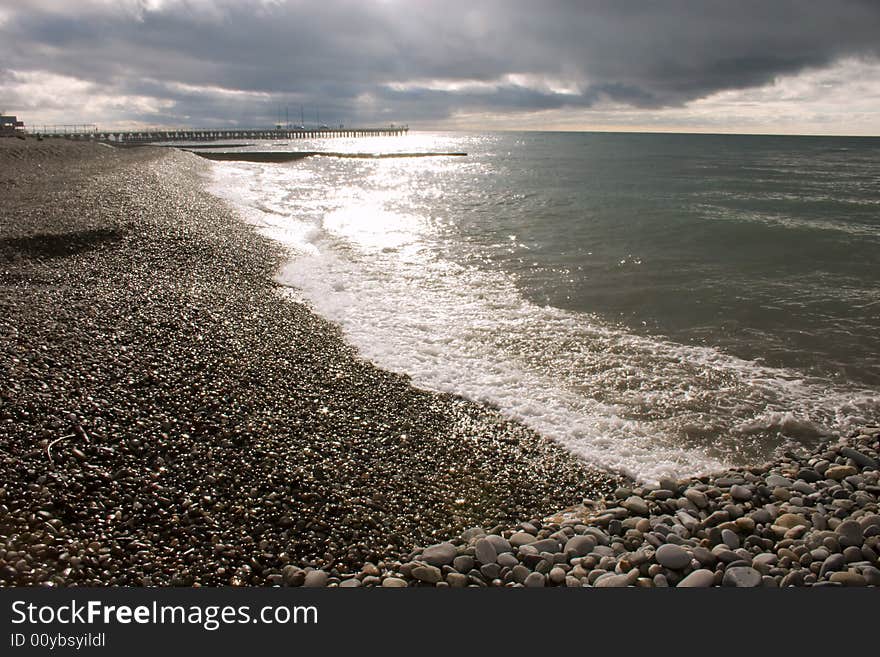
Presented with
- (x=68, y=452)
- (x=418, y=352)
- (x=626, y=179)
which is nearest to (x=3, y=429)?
(x=68, y=452)

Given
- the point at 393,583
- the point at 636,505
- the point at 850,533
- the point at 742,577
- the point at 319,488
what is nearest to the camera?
the point at 742,577

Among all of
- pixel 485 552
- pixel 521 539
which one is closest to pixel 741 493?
pixel 521 539

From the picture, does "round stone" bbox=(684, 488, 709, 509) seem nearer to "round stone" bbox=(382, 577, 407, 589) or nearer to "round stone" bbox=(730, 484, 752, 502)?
"round stone" bbox=(730, 484, 752, 502)

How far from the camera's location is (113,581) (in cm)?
439

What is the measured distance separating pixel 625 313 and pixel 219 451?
34.0 feet

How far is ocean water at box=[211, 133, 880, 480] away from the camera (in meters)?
7.99

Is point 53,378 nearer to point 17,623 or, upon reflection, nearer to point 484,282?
point 17,623

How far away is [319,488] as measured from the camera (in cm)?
572

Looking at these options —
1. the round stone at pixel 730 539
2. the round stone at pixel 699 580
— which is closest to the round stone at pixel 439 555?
the round stone at pixel 699 580

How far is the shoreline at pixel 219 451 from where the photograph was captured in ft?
15.7

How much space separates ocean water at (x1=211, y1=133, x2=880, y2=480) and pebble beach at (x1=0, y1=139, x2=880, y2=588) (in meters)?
0.85

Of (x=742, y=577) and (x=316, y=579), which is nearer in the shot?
(x=742, y=577)

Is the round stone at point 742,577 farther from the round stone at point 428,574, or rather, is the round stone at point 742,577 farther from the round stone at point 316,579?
the round stone at point 316,579

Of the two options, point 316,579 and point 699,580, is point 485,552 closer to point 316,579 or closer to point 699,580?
point 316,579
